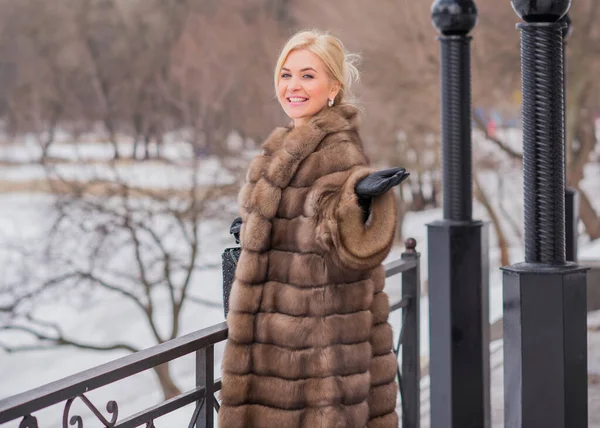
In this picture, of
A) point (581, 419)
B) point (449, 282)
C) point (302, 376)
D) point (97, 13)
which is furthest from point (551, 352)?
point (97, 13)

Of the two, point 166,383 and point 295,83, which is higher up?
point 295,83

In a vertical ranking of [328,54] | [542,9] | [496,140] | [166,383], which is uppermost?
[496,140]

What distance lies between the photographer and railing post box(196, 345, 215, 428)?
2.89m

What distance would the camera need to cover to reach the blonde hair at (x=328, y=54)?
2947 mm

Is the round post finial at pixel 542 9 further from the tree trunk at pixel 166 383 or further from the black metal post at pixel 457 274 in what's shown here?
the tree trunk at pixel 166 383

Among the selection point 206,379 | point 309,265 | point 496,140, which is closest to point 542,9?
point 309,265

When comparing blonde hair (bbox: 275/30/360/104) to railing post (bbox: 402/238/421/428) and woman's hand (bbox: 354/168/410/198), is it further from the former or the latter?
railing post (bbox: 402/238/421/428)

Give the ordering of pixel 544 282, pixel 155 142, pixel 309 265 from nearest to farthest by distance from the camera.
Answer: pixel 309 265 → pixel 544 282 → pixel 155 142

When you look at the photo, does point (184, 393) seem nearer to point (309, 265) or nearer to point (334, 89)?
point (309, 265)

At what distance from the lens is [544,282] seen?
3.37 metres

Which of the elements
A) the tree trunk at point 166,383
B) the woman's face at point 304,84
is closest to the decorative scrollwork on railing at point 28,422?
the woman's face at point 304,84

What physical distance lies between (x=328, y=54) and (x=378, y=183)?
1.66 feet

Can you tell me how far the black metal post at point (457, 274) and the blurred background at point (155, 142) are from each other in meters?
12.5

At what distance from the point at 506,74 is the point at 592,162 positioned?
3295 millimetres
